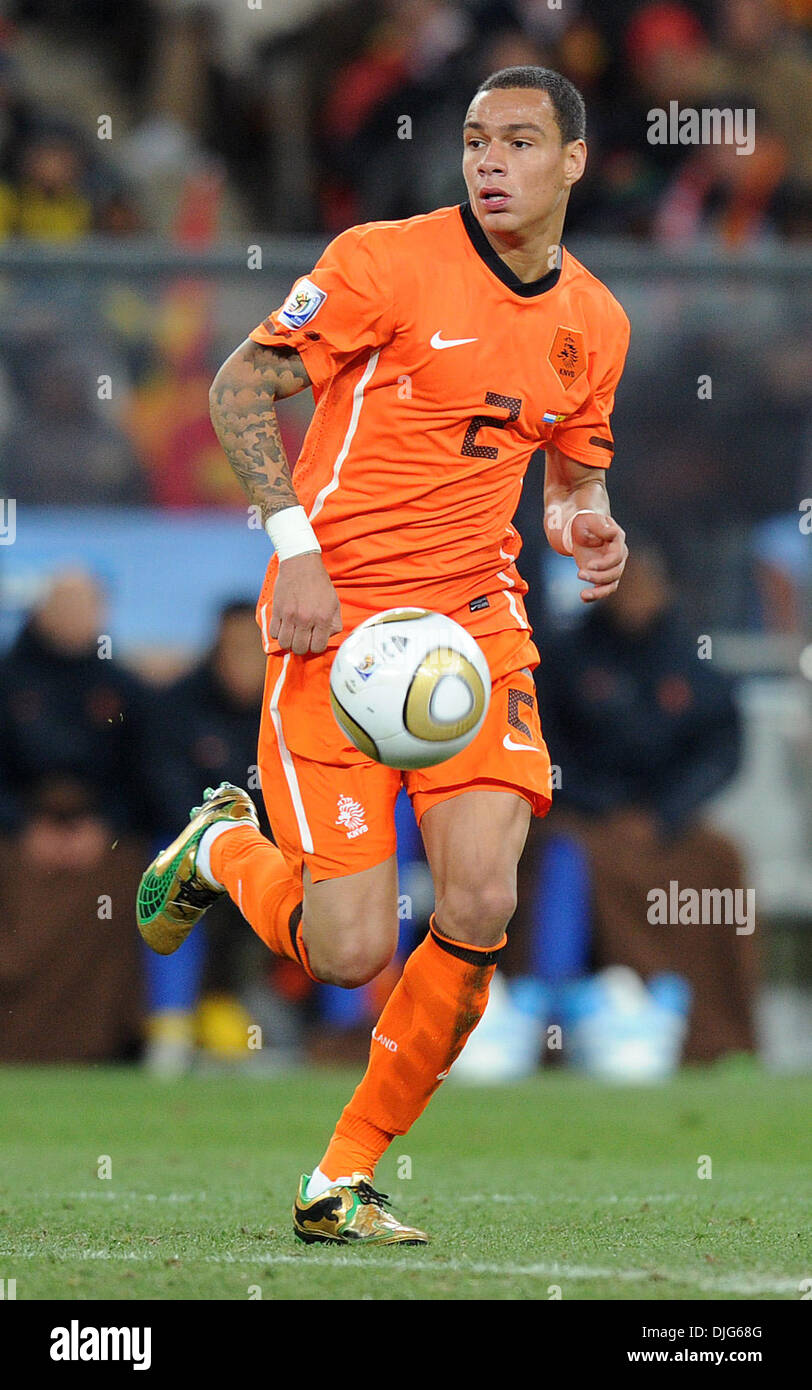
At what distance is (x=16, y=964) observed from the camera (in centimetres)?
944

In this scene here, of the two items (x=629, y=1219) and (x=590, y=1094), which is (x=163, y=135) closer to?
(x=590, y=1094)

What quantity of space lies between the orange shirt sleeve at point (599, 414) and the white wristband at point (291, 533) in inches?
33.6

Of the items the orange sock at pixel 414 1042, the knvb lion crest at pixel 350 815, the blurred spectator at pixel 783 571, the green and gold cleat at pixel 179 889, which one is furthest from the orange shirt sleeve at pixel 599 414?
the blurred spectator at pixel 783 571

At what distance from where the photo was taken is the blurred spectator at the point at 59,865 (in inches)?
A: 372

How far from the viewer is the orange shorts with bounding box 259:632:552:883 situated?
4.87 m

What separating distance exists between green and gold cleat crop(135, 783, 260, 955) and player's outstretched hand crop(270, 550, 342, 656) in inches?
48.8

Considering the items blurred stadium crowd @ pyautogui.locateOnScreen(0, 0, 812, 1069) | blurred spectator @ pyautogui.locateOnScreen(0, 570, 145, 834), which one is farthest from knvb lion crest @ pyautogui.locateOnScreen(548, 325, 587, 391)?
blurred spectator @ pyautogui.locateOnScreen(0, 570, 145, 834)

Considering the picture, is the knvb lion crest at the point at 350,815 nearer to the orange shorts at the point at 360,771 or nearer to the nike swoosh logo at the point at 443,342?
the orange shorts at the point at 360,771

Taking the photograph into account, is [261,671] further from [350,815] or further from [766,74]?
[766,74]

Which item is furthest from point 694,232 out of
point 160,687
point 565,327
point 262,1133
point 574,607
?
point 565,327

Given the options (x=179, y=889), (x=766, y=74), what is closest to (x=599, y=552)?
(x=179, y=889)

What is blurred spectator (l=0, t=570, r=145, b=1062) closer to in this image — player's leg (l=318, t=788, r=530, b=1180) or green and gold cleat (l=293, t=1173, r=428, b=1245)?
player's leg (l=318, t=788, r=530, b=1180)

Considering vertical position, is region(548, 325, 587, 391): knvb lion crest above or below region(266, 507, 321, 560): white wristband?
above

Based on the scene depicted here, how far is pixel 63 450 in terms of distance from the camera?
988 cm
